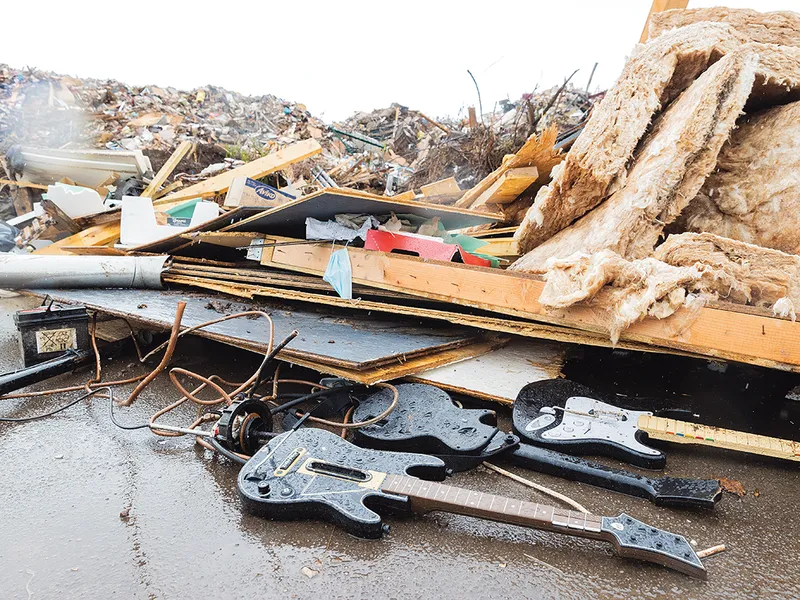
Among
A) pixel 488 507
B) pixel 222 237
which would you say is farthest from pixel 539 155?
pixel 488 507

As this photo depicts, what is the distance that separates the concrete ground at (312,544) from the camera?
1188 millimetres

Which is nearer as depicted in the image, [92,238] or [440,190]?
[92,238]

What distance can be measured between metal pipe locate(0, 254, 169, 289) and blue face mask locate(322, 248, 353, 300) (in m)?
1.49

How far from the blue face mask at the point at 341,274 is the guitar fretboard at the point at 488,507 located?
1339mm

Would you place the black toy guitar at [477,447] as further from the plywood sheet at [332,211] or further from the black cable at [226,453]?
the plywood sheet at [332,211]

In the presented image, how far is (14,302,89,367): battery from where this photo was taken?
7.92 ft

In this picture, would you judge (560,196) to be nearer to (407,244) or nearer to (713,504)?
(407,244)

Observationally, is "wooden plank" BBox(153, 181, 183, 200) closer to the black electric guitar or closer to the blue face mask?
the blue face mask

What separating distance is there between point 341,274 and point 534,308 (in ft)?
3.58

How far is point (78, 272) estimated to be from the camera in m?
3.17

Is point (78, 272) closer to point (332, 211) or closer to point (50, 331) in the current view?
point (50, 331)

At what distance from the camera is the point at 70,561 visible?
128 cm

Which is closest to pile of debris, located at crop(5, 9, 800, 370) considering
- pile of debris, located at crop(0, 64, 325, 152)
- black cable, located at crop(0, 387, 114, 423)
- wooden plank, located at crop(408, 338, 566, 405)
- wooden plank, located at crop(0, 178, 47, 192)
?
wooden plank, located at crop(408, 338, 566, 405)

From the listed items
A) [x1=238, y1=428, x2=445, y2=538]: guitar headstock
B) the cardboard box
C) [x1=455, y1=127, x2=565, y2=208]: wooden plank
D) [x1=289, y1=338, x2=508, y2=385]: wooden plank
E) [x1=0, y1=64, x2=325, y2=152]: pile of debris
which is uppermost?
[x1=0, y1=64, x2=325, y2=152]: pile of debris
